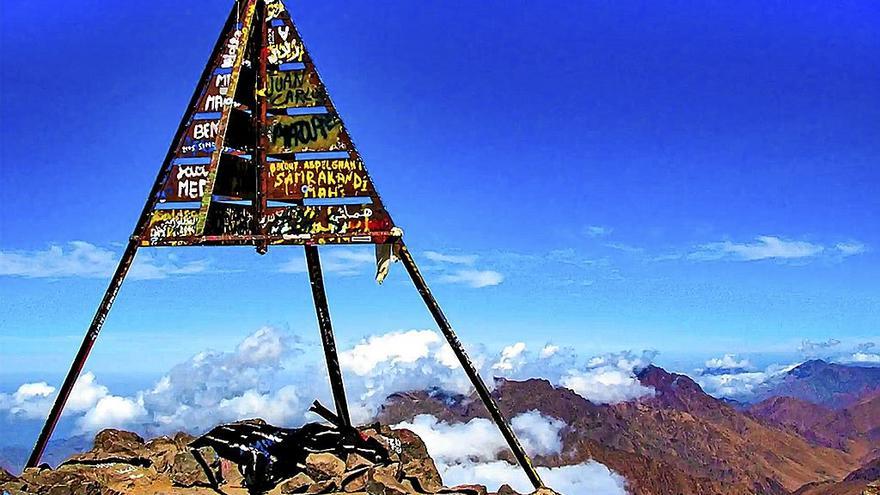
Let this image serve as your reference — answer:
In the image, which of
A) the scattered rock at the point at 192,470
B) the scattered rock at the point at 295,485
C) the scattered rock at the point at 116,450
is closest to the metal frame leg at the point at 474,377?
the scattered rock at the point at 295,485

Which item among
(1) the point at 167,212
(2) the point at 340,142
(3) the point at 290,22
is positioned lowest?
(1) the point at 167,212

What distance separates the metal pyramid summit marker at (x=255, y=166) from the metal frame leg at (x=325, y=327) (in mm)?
2516

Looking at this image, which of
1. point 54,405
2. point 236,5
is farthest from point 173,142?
point 54,405

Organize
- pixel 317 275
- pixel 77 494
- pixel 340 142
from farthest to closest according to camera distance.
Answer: pixel 317 275 → pixel 340 142 → pixel 77 494

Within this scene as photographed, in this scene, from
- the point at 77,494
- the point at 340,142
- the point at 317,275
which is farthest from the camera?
the point at 317,275

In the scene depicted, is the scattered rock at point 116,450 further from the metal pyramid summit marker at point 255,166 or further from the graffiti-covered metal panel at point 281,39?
the graffiti-covered metal panel at point 281,39

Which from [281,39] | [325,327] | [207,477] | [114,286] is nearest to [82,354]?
[114,286]

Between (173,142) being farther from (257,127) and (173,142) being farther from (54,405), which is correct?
(54,405)

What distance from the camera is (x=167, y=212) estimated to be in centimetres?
1584

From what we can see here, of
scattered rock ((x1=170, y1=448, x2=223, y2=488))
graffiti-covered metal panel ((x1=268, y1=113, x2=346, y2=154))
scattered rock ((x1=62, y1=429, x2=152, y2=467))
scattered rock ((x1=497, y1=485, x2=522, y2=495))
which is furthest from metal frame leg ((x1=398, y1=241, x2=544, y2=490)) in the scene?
scattered rock ((x1=62, y1=429, x2=152, y2=467))

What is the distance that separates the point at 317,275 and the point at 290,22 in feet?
16.8

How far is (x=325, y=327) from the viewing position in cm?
1833

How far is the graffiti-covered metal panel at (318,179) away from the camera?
14.9m

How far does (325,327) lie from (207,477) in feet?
14.3
